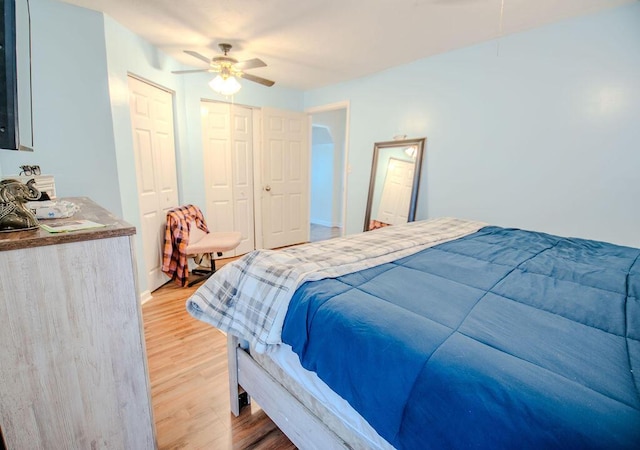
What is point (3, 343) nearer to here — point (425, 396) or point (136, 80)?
point (425, 396)

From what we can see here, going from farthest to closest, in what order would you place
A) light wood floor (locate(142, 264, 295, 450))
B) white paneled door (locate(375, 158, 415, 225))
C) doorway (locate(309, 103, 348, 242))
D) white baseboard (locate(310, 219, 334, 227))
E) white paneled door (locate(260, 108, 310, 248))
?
white baseboard (locate(310, 219, 334, 227))
doorway (locate(309, 103, 348, 242))
white paneled door (locate(260, 108, 310, 248))
white paneled door (locate(375, 158, 415, 225))
light wood floor (locate(142, 264, 295, 450))

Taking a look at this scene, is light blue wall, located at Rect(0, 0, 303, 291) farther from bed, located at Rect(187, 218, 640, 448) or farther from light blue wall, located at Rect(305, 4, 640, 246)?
light blue wall, located at Rect(305, 4, 640, 246)

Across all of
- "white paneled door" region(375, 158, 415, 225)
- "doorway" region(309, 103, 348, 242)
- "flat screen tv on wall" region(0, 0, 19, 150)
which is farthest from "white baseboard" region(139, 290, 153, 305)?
"doorway" region(309, 103, 348, 242)

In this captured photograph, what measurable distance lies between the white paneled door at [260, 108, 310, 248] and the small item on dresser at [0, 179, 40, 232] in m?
3.12

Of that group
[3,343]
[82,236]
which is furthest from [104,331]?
[82,236]

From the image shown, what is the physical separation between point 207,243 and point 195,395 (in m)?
1.72

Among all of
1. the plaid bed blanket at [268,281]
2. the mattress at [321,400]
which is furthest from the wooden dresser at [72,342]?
the mattress at [321,400]

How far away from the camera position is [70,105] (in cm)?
210

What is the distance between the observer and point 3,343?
835 mm

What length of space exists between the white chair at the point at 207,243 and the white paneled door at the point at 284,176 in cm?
102

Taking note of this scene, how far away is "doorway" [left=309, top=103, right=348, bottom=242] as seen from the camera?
18.3 ft

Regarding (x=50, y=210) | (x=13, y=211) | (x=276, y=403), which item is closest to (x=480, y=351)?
(x=276, y=403)

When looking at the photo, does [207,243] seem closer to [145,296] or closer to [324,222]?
[145,296]

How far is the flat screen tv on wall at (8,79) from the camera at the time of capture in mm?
829
